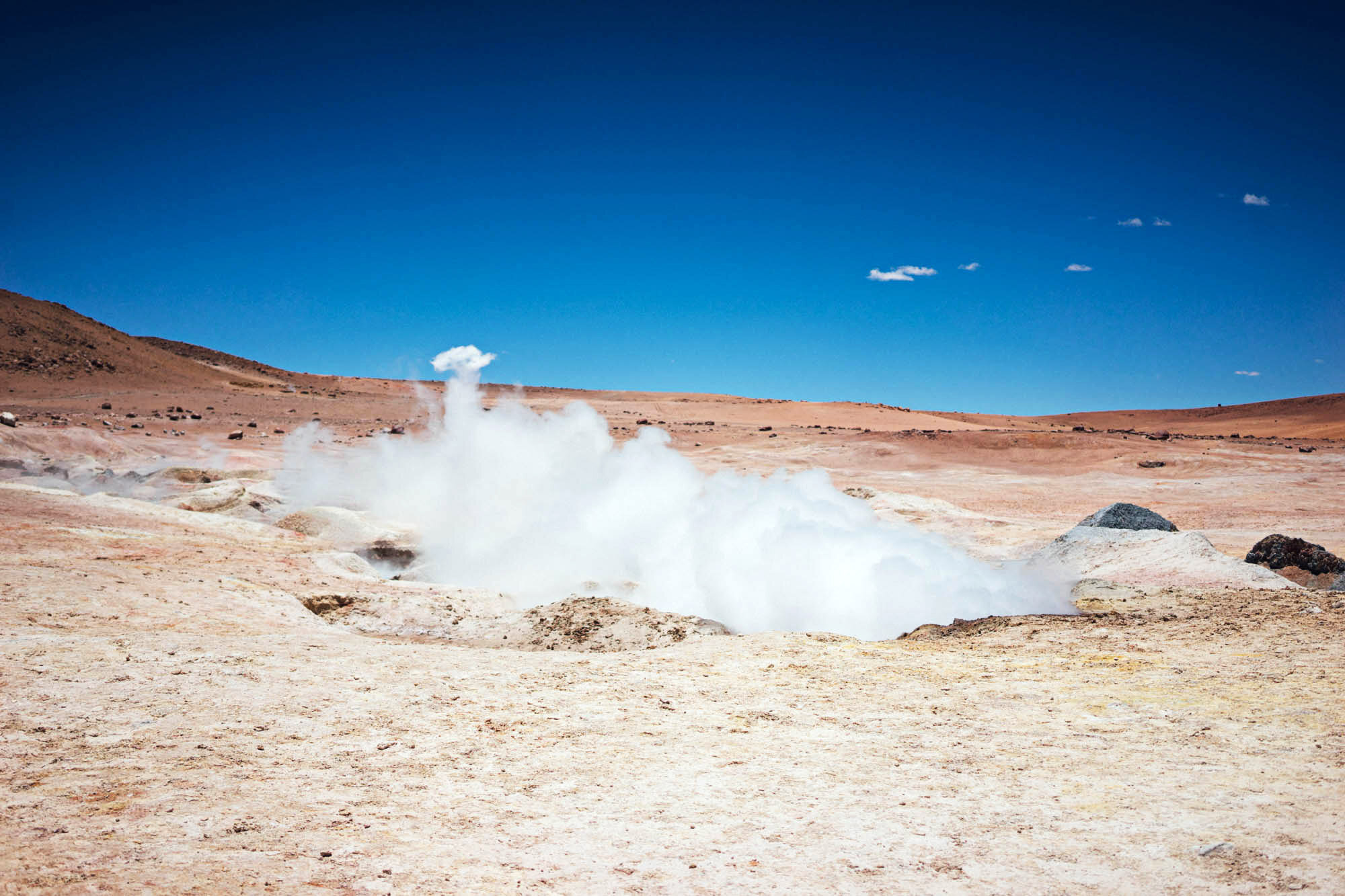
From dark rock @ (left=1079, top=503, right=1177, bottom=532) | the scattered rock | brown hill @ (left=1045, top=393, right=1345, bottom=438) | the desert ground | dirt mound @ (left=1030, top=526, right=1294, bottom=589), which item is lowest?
the scattered rock

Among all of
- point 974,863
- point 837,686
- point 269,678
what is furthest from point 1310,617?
point 269,678

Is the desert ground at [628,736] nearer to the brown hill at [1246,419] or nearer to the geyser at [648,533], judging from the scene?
the geyser at [648,533]

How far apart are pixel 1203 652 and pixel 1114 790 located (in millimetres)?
2951

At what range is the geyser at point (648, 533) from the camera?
9.22m

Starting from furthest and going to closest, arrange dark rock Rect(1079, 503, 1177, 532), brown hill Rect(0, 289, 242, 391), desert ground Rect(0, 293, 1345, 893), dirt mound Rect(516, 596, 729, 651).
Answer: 1. brown hill Rect(0, 289, 242, 391)
2. dark rock Rect(1079, 503, 1177, 532)
3. dirt mound Rect(516, 596, 729, 651)
4. desert ground Rect(0, 293, 1345, 893)

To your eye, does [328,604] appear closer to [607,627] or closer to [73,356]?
[607,627]

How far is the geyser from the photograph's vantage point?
922 centimetres

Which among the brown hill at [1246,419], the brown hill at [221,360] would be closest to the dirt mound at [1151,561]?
the brown hill at [1246,419]

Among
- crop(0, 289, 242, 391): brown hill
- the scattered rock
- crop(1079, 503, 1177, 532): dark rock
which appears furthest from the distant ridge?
the scattered rock

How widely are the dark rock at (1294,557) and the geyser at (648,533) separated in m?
2.81

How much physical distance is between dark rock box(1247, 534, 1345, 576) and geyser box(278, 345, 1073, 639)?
2.81 metres

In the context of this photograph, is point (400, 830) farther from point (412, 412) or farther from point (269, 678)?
point (412, 412)

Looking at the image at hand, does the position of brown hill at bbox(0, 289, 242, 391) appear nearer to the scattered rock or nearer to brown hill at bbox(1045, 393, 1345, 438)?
the scattered rock

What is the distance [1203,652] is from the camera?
19.6ft
